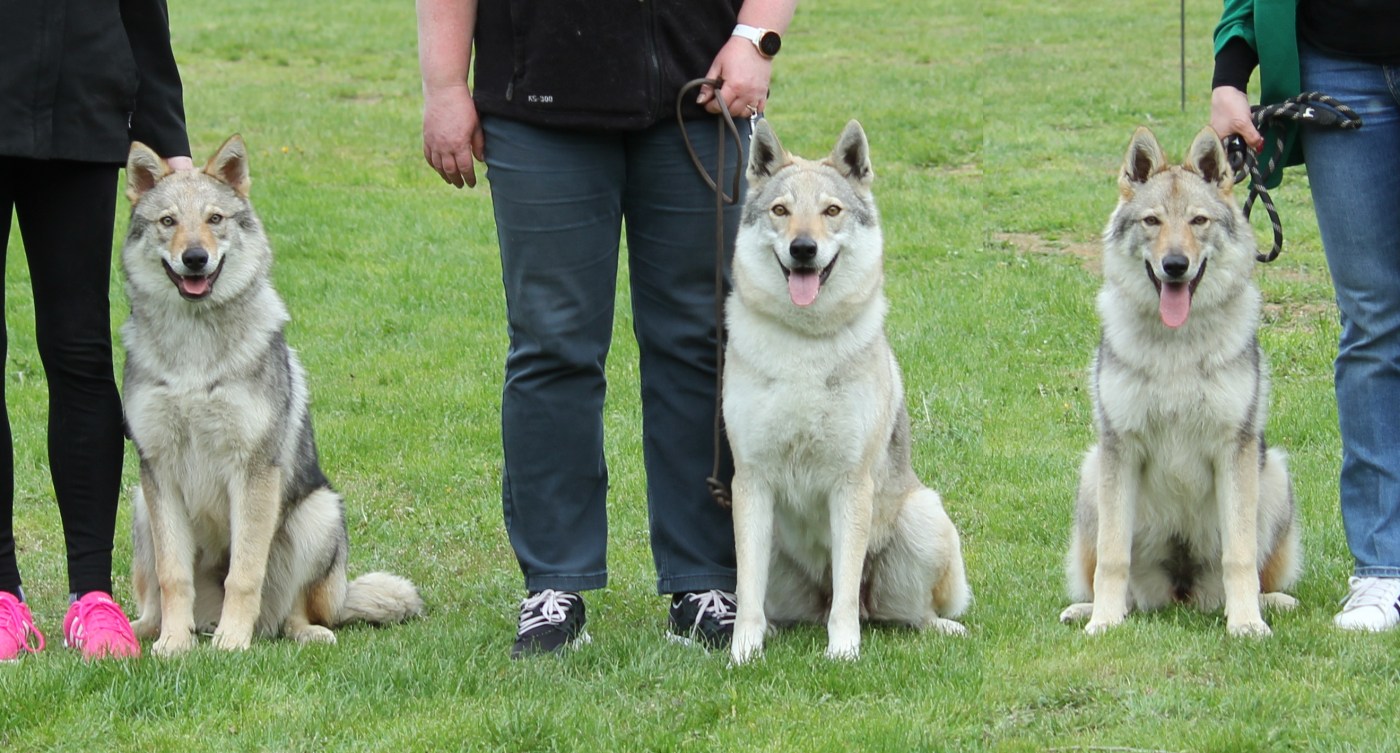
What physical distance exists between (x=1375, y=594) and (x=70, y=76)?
3.86 metres

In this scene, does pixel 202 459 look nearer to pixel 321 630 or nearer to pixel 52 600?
pixel 321 630

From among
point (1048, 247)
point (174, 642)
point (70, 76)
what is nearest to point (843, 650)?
point (174, 642)

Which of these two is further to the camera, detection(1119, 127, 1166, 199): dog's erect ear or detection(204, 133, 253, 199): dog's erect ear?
detection(204, 133, 253, 199): dog's erect ear

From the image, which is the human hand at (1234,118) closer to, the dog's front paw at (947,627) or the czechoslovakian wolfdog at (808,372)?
the czechoslovakian wolfdog at (808,372)

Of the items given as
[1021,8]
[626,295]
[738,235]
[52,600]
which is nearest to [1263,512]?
[738,235]

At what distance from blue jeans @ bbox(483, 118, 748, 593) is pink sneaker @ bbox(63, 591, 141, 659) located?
1.11 metres

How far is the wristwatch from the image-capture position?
155 inches

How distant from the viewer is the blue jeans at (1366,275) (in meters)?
4.00

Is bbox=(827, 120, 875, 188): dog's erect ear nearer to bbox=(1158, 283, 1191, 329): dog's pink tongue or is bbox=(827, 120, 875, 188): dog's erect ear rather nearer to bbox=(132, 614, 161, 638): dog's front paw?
bbox=(1158, 283, 1191, 329): dog's pink tongue

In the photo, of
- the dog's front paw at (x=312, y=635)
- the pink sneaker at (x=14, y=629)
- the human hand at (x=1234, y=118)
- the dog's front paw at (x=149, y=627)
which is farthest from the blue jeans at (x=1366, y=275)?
the pink sneaker at (x=14, y=629)

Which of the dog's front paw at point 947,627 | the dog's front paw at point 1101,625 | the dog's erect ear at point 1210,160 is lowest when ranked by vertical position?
the dog's front paw at point 947,627

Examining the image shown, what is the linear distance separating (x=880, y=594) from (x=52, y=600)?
268 centimetres

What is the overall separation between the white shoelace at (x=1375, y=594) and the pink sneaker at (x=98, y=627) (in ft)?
11.1

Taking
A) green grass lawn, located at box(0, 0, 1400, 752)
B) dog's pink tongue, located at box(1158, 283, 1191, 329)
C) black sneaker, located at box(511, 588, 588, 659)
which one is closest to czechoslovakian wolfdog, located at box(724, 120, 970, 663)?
green grass lawn, located at box(0, 0, 1400, 752)
